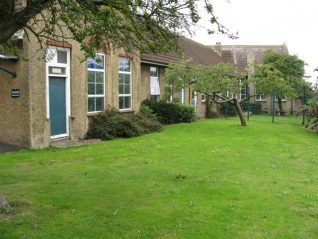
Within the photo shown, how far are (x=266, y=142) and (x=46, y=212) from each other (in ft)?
37.9

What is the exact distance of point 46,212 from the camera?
708cm

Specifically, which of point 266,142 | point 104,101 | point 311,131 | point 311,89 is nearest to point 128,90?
point 104,101

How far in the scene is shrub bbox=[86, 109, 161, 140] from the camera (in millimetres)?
17969

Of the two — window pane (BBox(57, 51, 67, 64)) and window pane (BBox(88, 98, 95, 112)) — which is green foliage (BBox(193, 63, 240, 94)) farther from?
window pane (BBox(57, 51, 67, 64))

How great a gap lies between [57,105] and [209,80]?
29.6 ft

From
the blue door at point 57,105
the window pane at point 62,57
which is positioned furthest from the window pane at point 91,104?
the window pane at point 62,57

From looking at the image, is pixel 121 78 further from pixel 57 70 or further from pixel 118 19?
pixel 118 19

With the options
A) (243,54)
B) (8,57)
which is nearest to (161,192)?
(8,57)

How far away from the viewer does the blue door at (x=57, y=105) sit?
15.9 meters

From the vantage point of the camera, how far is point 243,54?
5203 cm

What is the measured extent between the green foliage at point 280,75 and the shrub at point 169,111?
178 inches

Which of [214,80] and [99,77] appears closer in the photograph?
[99,77]

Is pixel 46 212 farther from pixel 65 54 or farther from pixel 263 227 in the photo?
pixel 65 54

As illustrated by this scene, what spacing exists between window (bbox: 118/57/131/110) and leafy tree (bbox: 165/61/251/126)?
3.17 meters
